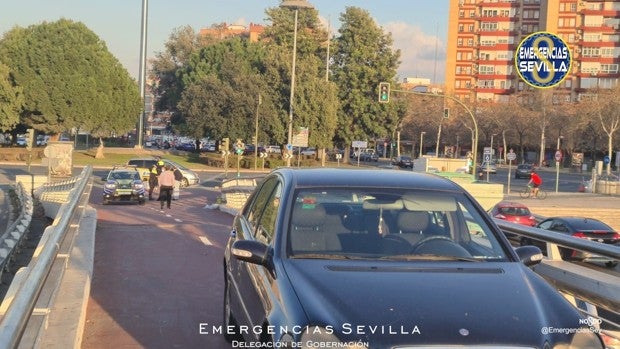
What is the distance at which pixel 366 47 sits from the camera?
82000 millimetres

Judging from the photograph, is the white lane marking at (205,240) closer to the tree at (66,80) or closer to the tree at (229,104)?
the tree at (229,104)

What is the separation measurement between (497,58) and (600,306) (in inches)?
4607

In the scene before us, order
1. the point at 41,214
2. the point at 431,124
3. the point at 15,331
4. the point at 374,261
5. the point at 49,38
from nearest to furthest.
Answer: the point at 15,331 < the point at 374,261 < the point at 41,214 < the point at 49,38 < the point at 431,124

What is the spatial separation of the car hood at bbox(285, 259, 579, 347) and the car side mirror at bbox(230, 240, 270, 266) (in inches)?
9.7

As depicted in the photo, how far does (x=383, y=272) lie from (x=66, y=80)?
6878 cm

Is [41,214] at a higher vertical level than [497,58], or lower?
lower

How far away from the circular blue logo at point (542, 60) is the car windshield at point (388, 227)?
1457 centimetres

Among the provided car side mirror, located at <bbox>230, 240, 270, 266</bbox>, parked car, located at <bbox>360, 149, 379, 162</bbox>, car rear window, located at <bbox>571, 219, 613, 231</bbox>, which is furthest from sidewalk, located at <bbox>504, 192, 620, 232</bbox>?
parked car, located at <bbox>360, 149, 379, 162</bbox>

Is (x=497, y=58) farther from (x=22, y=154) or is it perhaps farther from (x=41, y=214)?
(x=41, y=214)

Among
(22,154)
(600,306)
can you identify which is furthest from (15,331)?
(22,154)

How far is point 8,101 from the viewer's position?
66562mm

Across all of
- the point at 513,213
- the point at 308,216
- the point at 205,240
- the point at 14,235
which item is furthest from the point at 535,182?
the point at 308,216

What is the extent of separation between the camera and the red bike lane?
6738 mm

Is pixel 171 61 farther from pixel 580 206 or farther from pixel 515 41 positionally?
pixel 580 206
